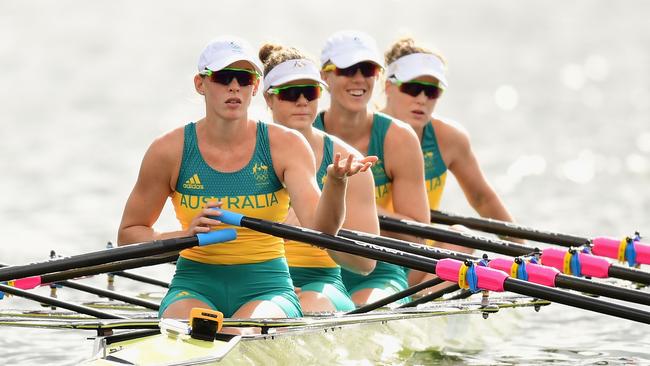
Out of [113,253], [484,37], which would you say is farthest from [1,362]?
[484,37]

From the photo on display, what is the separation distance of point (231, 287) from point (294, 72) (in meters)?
1.37

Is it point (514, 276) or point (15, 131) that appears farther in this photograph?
point (15, 131)

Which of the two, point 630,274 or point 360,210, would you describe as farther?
point 360,210

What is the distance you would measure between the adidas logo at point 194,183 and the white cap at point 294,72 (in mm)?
1010

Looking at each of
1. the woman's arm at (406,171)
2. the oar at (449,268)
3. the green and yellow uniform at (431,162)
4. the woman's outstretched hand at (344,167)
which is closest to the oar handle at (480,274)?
the oar at (449,268)

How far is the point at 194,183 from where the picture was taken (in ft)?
22.0

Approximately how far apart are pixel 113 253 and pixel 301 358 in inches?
40.5

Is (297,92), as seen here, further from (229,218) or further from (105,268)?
(105,268)

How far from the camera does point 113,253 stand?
6.59 metres

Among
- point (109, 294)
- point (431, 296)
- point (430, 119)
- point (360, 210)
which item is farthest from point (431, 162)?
point (109, 294)

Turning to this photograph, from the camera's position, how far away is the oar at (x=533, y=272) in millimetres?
6566

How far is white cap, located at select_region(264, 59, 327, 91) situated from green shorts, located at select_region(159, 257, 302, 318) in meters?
1.19

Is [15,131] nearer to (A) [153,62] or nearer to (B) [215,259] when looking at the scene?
(A) [153,62]

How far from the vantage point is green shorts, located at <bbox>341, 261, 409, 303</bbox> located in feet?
26.8
